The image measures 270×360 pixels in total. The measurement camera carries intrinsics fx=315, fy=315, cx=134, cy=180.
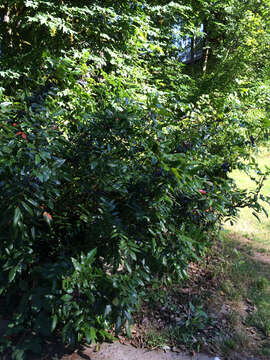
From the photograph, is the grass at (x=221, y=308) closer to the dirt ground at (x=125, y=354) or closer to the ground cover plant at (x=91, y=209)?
the dirt ground at (x=125, y=354)

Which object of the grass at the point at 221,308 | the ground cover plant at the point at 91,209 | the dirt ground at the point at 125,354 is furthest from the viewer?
the grass at the point at 221,308

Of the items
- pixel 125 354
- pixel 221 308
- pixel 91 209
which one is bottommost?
pixel 221 308

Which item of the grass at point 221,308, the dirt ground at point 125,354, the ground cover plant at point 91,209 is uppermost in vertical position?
the ground cover plant at point 91,209

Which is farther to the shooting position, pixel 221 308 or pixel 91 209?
pixel 221 308

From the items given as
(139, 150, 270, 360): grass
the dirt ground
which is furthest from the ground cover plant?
(139, 150, 270, 360): grass

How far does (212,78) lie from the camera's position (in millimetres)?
8430

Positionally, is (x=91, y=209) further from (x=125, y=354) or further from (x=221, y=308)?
(x=221, y=308)

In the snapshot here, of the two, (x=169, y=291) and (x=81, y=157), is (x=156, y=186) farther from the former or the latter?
(x=169, y=291)

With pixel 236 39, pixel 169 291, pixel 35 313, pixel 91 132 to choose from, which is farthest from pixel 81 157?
pixel 236 39

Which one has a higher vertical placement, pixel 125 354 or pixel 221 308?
pixel 125 354

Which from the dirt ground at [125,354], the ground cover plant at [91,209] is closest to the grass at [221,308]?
the dirt ground at [125,354]

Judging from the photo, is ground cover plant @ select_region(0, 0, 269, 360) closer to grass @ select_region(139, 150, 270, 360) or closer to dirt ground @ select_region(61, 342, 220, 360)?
dirt ground @ select_region(61, 342, 220, 360)

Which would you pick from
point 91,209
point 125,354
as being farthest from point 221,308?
point 91,209

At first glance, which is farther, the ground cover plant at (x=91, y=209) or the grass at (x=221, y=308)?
the grass at (x=221, y=308)
